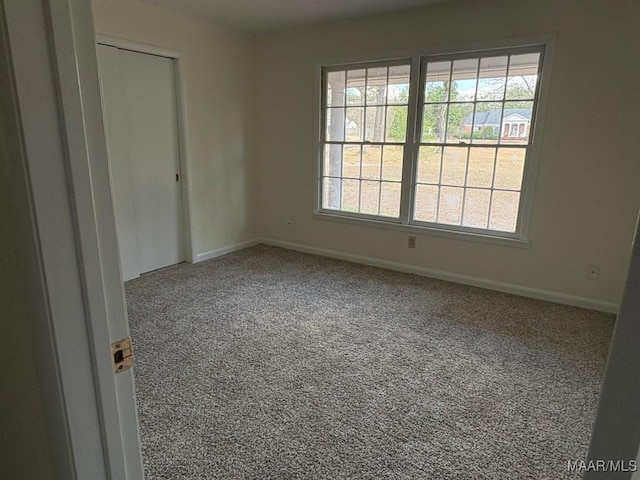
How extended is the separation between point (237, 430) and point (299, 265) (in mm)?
2619

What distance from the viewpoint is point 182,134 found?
13.7 feet

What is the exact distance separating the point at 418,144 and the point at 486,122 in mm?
652

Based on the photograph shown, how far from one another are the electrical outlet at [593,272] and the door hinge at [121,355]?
3.68 meters

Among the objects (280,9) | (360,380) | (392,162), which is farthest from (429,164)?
(360,380)

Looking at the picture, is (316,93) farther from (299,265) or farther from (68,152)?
(68,152)

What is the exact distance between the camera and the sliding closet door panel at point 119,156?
3480mm

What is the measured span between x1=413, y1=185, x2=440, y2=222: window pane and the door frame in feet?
8.09

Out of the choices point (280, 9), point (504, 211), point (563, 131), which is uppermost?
point (280, 9)

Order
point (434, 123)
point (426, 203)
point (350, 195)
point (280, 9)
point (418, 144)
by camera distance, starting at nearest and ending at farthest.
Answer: point (280, 9) < point (434, 123) < point (418, 144) < point (426, 203) < point (350, 195)

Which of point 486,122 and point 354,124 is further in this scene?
point 354,124

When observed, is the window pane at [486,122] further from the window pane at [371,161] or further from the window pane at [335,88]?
the window pane at [335,88]

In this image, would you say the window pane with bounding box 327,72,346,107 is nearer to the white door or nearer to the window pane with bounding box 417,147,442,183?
the window pane with bounding box 417,147,442,183

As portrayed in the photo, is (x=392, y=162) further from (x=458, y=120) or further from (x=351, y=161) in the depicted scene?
(x=458, y=120)

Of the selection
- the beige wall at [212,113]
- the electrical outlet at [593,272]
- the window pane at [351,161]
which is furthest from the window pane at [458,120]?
the beige wall at [212,113]
